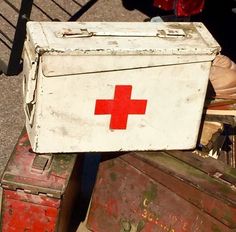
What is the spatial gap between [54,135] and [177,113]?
2.22 ft

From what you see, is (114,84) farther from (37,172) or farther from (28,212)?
(28,212)

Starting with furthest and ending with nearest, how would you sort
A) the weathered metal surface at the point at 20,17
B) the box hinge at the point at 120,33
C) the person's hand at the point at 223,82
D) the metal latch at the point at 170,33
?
the weathered metal surface at the point at 20,17 → the person's hand at the point at 223,82 → the metal latch at the point at 170,33 → the box hinge at the point at 120,33

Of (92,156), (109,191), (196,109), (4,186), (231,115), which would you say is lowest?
(92,156)

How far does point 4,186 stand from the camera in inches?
123

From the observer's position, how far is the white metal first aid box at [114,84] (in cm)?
292

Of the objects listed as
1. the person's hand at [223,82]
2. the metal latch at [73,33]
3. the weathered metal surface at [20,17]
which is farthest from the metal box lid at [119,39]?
the weathered metal surface at [20,17]

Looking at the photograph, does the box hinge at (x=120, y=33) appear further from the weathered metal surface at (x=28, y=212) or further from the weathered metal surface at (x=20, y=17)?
the weathered metal surface at (x=20, y=17)

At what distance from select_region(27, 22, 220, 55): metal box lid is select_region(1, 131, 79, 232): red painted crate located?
68 cm

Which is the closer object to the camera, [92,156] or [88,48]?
[88,48]

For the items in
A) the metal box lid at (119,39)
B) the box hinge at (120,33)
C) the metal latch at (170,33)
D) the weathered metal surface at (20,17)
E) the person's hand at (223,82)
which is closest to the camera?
A: the metal box lid at (119,39)

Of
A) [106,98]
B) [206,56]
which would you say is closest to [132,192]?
[106,98]

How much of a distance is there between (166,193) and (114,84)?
72 cm

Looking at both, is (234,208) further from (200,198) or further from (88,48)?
(88,48)

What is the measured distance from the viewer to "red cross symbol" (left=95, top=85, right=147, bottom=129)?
3.04m
